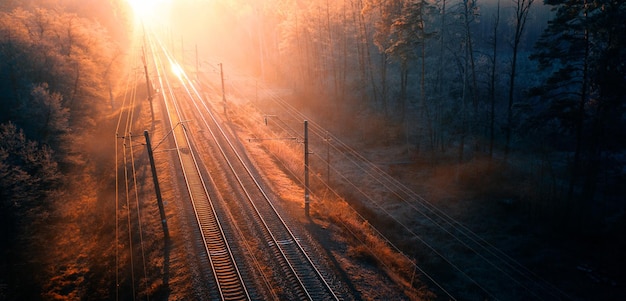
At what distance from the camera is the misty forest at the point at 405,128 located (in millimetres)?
17609

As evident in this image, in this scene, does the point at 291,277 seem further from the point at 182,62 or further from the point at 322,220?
the point at 182,62

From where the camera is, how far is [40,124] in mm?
26938

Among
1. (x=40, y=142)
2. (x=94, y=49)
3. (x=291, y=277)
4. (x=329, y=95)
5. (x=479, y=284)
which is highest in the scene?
(x=94, y=49)

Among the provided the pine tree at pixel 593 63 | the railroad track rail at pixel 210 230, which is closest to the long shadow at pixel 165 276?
the railroad track rail at pixel 210 230

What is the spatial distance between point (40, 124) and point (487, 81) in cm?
4184

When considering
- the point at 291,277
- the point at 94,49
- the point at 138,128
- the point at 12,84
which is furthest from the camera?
the point at 94,49

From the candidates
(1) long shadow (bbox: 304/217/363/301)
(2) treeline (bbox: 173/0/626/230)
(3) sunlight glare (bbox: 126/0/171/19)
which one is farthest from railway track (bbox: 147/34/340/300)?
Result: (3) sunlight glare (bbox: 126/0/171/19)

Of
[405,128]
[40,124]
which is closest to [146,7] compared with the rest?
[40,124]

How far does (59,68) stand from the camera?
32.3 m

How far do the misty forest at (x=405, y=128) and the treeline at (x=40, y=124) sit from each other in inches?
4.1

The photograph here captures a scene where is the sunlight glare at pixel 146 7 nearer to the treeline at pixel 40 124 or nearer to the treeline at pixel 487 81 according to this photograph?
the treeline at pixel 487 81

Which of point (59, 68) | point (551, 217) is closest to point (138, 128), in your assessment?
point (59, 68)

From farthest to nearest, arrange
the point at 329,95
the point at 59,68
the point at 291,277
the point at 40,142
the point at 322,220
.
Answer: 1. the point at 329,95
2. the point at 59,68
3. the point at 40,142
4. the point at 322,220
5. the point at 291,277

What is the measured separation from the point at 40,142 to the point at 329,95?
96.4 ft
